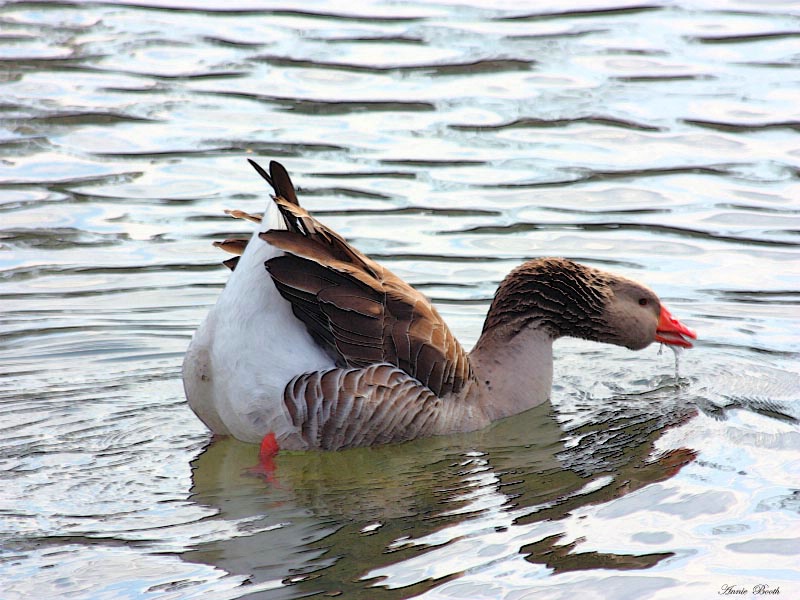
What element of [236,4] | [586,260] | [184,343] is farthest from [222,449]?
[236,4]

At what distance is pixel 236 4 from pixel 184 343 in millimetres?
8656

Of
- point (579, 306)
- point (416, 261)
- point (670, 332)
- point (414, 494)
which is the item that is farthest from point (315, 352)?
point (416, 261)

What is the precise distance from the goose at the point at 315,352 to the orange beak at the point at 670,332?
132 cm

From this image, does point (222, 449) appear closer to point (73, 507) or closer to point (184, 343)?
point (73, 507)

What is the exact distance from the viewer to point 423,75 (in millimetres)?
13734

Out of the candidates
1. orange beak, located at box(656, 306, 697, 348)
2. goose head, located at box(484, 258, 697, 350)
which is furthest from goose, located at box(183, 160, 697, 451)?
orange beak, located at box(656, 306, 697, 348)

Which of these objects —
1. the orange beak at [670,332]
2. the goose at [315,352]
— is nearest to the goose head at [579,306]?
the orange beak at [670,332]

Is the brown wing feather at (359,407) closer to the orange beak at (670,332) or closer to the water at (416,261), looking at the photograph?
the water at (416,261)

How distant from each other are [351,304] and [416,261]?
11.0 ft

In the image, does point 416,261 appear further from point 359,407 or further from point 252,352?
point 252,352

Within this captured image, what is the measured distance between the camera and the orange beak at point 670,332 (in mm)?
7544

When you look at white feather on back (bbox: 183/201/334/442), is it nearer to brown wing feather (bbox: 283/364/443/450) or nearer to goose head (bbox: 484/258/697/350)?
brown wing feather (bbox: 283/364/443/450)

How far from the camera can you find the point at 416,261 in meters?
9.70

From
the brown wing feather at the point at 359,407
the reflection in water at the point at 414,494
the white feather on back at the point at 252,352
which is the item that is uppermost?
the white feather on back at the point at 252,352
